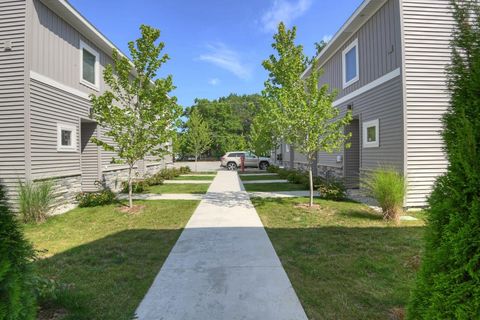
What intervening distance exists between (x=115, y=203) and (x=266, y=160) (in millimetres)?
18192

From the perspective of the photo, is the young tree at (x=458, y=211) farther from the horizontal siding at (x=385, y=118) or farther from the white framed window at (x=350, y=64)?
the white framed window at (x=350, y=64)

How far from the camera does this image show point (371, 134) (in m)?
9.58

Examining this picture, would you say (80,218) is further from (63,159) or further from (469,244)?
(469,244)

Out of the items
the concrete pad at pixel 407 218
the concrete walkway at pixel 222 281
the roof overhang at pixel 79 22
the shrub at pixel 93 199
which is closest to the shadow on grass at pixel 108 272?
the concrete walkway at pixel 222 281

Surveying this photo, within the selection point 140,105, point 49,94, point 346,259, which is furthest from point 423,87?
point 49,94

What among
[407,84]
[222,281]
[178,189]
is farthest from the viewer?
[178,189]

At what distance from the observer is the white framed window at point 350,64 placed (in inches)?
413

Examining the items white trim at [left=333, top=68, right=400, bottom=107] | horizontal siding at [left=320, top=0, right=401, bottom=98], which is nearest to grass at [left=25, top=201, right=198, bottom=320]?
white trim at [left=333, top=68, right=400, bottom=107]

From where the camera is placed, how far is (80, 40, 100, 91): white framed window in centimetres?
1016

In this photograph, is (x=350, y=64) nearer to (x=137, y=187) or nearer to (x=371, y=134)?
(x=371, y=134)

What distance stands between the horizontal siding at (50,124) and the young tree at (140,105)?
148 centimetres

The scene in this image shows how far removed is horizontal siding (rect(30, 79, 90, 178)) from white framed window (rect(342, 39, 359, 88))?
10.1 metres

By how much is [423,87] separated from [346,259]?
19.4ft

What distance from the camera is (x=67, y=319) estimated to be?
8.86 feet
